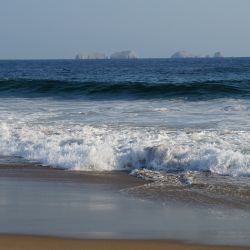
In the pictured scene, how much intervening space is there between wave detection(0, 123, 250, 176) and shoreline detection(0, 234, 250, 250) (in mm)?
3825

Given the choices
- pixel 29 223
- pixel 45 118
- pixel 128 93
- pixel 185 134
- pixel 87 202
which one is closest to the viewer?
pixel 29 223

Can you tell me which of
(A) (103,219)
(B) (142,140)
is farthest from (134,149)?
(A) (103,219)

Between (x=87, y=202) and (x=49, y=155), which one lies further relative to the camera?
(x=49, y=155)

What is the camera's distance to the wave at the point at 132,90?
26.5 meters

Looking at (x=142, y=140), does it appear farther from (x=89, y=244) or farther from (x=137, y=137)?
(x=89, y=244)

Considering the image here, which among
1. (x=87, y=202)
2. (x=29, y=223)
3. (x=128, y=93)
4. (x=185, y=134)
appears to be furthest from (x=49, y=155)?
(x=128, y=93)

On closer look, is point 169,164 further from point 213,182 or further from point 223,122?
point 223,122

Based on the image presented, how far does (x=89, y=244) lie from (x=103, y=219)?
3.10 ft

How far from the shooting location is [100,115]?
1775 centimetres

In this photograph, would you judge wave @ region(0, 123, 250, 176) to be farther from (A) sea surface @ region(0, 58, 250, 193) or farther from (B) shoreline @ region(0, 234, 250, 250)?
(B) shoreline @ region(0, 234, 250, 250)

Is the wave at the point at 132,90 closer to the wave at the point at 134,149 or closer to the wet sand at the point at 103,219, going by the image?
the wave at the point at 134,149

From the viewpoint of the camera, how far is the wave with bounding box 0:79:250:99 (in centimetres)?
2645

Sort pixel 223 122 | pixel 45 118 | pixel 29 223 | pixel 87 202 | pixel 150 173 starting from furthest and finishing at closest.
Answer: pixel 45 118 < pixel 223 122 < pixel 150 173 < pixel 87 202 < pixel 29 223

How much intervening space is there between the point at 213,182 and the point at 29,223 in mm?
3239
